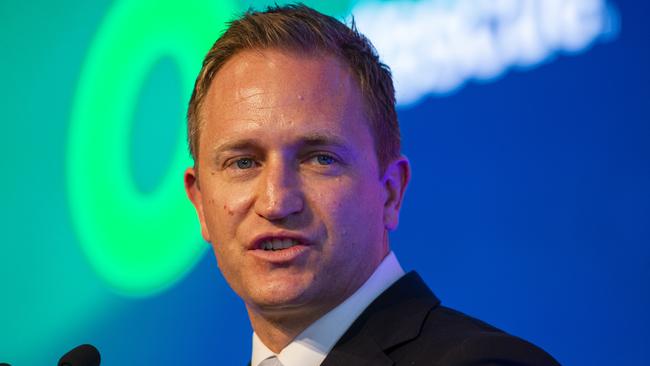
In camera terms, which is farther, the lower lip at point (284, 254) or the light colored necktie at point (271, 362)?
the light colored necktie at point (271, 362)

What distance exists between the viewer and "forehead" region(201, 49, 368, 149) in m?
2.09

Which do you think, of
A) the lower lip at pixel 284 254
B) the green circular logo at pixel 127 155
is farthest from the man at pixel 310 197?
the green circular logo at pixel 127 155

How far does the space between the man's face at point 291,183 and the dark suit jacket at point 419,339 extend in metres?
Answer: 0.08

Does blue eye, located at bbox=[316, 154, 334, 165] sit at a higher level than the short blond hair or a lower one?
lower

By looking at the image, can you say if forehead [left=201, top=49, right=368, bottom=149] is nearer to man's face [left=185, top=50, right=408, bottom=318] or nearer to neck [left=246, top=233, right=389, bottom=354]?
man's face [left=185, top=50, right=408, bottom=318]

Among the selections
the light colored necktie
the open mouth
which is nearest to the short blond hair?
the open mouth

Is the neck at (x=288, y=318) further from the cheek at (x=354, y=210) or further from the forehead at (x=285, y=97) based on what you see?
the forehead at (x=285, y=97)

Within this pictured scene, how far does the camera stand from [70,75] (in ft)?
11.5

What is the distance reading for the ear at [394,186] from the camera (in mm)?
2270

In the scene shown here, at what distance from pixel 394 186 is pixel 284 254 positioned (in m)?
0.41

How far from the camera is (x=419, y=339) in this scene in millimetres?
1992

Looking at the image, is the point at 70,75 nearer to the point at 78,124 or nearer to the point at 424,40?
the point at 78,124

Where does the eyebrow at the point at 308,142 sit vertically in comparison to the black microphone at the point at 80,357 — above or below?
above

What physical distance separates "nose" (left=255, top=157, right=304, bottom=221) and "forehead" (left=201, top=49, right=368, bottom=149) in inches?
3.2
